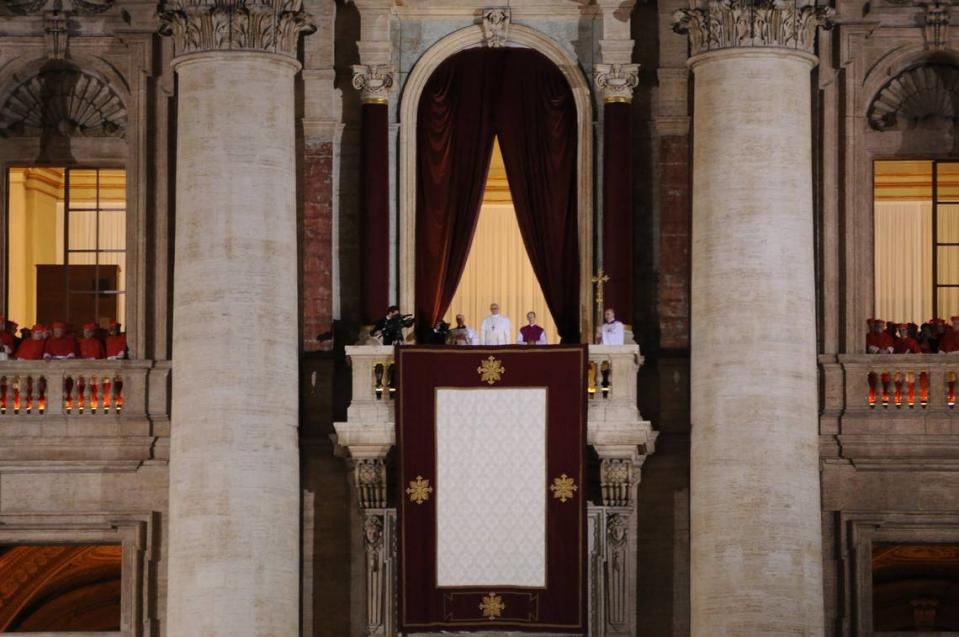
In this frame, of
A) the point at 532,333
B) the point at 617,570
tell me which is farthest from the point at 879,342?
the point at 617,570

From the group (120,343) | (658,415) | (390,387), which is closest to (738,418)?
(658,415)

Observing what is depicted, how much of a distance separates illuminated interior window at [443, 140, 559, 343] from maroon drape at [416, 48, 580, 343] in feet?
1.98

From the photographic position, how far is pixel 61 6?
42.8 metres

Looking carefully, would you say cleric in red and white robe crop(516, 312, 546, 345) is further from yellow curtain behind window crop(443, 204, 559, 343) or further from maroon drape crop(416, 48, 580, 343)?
yellow curtain behind window crop(443, 204, 559, 343)

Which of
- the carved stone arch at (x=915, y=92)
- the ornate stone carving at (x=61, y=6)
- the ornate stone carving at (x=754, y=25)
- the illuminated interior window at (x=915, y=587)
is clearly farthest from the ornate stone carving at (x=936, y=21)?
the ornate stone carving at (x=61, y=6)

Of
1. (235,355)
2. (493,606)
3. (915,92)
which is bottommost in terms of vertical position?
(493,606)

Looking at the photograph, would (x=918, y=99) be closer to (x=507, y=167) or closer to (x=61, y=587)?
(x=507, y=167)

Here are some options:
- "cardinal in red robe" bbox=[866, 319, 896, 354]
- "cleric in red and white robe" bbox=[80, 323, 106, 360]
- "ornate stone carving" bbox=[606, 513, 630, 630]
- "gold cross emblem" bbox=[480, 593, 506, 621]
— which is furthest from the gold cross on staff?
"cleric in red and white robe" bbox=[80, 323, 106, 360]

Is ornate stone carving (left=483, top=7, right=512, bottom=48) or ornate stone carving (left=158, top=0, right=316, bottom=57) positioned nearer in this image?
ornate stone carving (left=158, top=0, right=316, bottom=57)

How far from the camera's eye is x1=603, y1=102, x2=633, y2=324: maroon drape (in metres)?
41.4

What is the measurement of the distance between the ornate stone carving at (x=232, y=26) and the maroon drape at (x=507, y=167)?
2490 mm

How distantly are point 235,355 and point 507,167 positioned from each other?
4595mm

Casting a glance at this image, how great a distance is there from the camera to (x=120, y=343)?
138 feet

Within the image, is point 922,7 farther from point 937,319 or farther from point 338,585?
point 338,585
